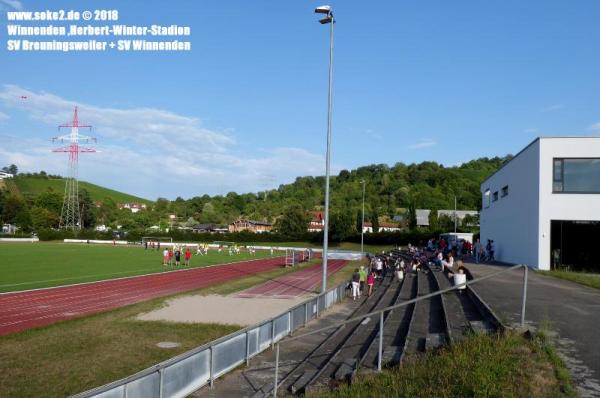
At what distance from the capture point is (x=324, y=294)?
66.0 feet

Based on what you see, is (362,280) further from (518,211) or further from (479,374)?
(479,374)

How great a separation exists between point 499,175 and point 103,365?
113 feet

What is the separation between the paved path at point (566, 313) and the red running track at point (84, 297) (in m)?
13.9

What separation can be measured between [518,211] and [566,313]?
21868mm

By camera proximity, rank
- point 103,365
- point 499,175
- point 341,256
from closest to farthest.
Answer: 1. point 103,365
2. point 499,175
3. point 341,256

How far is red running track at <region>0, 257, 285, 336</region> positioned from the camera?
59.6ft

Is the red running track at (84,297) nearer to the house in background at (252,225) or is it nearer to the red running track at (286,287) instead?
the red running track at (286,287)

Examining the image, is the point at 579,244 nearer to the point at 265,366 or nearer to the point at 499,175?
the point at 499,175

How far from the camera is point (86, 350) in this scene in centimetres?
1331

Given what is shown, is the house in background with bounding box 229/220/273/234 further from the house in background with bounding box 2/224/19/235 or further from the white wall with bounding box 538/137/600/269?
the white wall with bounding box 538/137/600/269

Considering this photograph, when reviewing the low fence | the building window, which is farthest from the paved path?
the building window

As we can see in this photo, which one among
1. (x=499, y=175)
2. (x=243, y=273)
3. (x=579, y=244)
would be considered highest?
(x=499, y=175)

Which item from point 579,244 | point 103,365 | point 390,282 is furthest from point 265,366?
point 579,244

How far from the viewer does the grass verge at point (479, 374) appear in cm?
696
